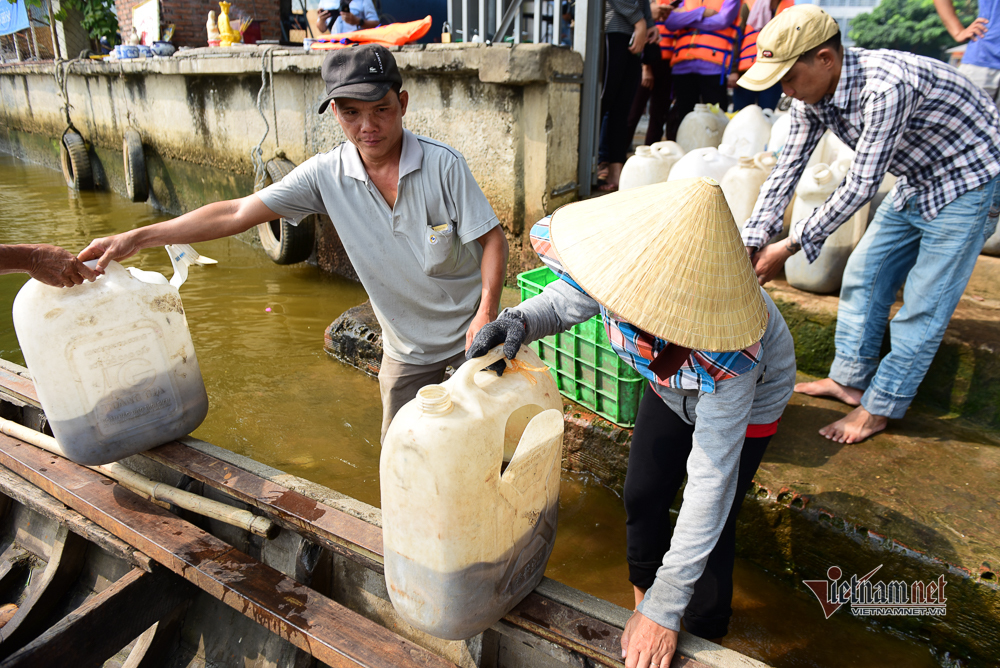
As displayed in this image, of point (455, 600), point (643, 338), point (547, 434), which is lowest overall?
point (455, 600)

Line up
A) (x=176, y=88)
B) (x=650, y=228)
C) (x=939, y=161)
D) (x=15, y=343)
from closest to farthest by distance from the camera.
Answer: (x=650, y=228) → (x=939, y=161) → (x=15, y=343) → (x=176, y=88)

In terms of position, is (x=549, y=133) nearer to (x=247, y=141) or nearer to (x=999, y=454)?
(x=999, y=454)

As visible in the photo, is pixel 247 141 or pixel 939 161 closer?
pixel 939 161

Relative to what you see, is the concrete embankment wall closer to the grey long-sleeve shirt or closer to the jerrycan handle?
the jerrycan handle

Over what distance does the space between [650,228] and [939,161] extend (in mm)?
1695

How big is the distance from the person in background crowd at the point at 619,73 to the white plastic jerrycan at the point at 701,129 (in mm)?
468

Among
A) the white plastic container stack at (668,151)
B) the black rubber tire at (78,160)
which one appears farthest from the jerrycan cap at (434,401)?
the black rubber tire at (78,160)

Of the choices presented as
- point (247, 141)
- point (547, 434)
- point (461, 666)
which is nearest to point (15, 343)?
point (247, 141)

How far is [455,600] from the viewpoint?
1388mm

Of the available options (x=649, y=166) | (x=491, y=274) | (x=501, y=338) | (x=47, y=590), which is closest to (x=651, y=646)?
(x=501, y=338)

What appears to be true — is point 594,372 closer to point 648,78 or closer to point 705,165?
point 705,165

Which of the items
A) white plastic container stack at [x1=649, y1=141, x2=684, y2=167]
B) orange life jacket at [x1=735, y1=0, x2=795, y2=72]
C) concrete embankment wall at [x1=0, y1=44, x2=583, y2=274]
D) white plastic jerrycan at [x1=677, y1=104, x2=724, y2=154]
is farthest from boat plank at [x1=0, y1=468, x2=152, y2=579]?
orange life jacket at [x1=735, y1=0, x2=795, y2=72]

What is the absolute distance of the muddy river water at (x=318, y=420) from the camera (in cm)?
218

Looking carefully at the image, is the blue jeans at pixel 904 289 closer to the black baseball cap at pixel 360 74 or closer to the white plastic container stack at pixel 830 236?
the white plastic container stack at pixel 830 236
